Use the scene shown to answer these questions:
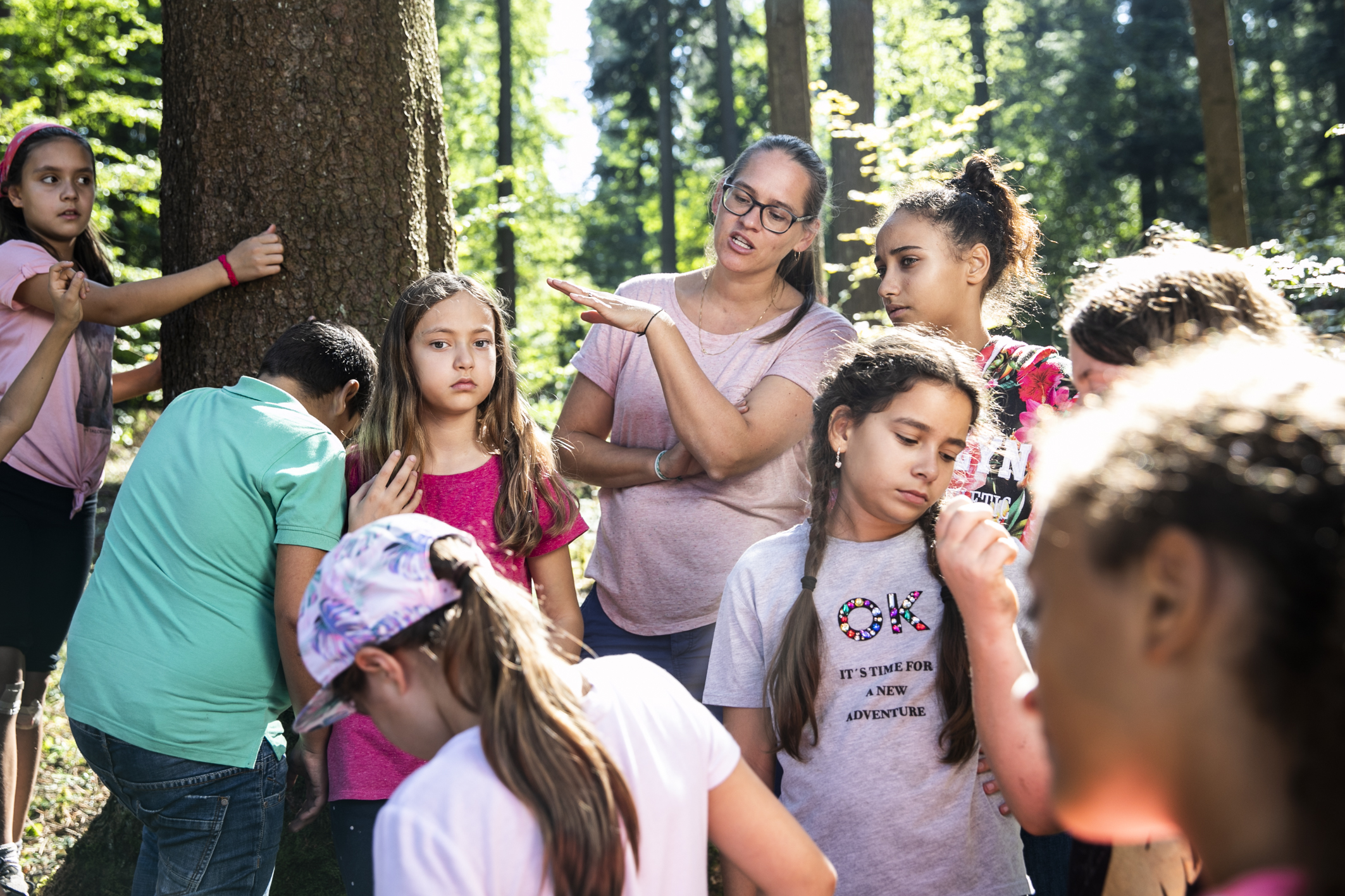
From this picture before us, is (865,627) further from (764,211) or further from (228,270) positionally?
(228,270)

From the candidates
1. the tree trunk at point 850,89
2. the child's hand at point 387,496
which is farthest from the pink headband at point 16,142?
the tree trunk at point 850,89

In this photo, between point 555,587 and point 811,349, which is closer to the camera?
point 555,587

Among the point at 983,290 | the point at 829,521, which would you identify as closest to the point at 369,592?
the point at 829,521

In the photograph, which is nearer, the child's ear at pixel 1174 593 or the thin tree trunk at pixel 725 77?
the child's ear at pixel 1174 593

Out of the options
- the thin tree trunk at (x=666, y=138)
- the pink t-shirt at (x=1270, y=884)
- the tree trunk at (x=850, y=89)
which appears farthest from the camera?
→ the thin tree trunk at (x=666, y=138)

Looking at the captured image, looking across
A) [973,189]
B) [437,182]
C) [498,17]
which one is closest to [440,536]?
[973,189]

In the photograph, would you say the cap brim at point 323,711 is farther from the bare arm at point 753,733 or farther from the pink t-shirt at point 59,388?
the pink t-shirt at point 59,388

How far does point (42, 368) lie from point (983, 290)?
311 cm

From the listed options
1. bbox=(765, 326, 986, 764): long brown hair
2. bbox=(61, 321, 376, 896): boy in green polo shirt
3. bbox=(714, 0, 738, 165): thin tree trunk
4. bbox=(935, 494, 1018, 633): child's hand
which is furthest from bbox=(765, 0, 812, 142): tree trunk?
bbox=(714, 0, 738, 165): thin tree trunk

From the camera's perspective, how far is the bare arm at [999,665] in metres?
1.81

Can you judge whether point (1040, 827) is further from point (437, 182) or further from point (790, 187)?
point (437, 182)

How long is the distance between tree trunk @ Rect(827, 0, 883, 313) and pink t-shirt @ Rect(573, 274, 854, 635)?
19.1 feet

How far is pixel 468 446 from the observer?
2.97 m

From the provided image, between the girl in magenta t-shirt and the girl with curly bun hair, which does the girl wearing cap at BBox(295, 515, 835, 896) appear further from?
the girl with curly bun hair
